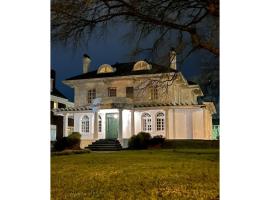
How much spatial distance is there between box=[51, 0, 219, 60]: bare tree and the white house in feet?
3.49

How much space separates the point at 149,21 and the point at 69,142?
2.76 meters

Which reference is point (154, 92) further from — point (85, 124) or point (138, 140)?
point (85, 124)

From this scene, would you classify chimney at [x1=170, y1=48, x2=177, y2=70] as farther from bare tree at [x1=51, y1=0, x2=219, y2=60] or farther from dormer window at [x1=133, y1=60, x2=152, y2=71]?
dormer window at [x1=133, y1=60, x2=152, y2=71]

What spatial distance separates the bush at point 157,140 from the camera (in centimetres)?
607

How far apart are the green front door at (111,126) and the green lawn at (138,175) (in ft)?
1.06

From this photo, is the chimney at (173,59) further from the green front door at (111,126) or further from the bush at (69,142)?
the bush at (69,142)

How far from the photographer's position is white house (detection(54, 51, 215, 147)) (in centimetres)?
587

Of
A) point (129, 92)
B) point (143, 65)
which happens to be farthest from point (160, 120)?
point (143, 65)

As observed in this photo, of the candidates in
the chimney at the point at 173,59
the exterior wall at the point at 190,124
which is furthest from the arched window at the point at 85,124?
the chimney at the point at 173,59

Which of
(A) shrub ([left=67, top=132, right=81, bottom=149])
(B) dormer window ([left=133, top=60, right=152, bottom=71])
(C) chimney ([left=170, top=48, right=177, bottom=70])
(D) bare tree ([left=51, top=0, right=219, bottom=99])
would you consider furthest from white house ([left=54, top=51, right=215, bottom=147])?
(D) bare tree ([left=51, top=0, right=219, bottom=99])

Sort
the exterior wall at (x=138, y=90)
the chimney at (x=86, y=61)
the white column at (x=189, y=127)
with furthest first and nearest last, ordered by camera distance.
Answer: the white column at (x=189, y=127), the chimney at (x=86, y=61), the exterior wall at (x=138, y=90)

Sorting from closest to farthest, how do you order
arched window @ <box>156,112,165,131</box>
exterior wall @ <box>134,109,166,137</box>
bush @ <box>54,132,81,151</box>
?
bush @ <box>54,132,81,151</box> < exterior wall @ <box>134,109,166,137</box> < arched window @ <box>156,112,165,131</box>
